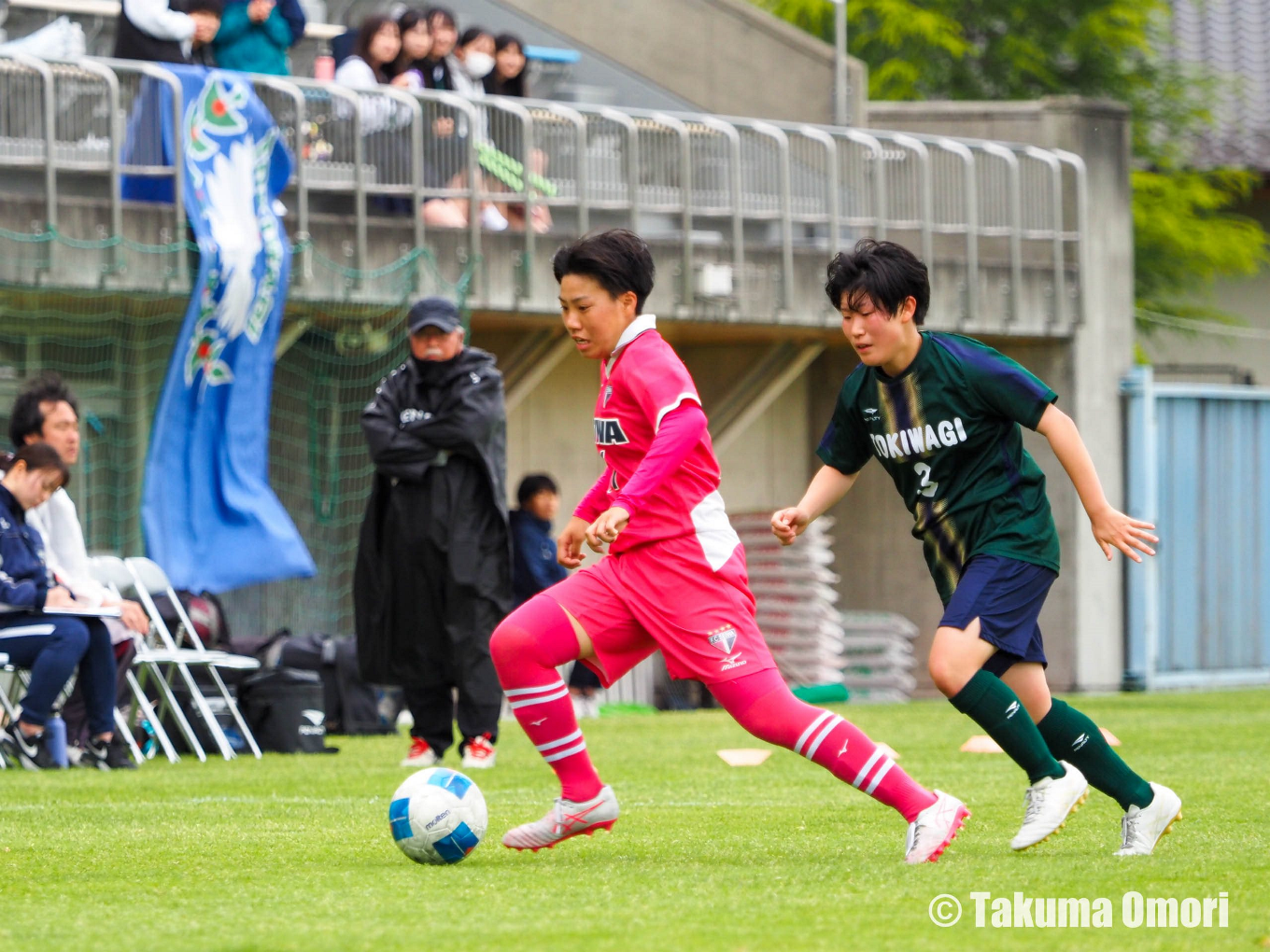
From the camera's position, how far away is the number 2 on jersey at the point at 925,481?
6.27 m

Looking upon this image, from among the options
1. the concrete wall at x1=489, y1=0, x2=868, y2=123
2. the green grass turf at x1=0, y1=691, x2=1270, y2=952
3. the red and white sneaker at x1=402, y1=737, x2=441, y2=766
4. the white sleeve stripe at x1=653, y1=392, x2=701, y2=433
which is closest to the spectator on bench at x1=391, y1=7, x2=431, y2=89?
the concrete wall at x1=489, y1=0, x2=868, y2=123

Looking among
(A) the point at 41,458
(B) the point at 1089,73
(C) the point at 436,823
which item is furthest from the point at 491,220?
(B) the point at 1089,73

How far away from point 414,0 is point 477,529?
945cm

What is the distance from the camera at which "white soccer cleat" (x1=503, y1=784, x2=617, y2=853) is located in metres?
6.25

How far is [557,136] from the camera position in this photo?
16594 mm

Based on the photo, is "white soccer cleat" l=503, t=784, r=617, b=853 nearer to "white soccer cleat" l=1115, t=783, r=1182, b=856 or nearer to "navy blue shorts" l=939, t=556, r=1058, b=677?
"navy blue shorts" l=939, t=556, r=1058, b=677

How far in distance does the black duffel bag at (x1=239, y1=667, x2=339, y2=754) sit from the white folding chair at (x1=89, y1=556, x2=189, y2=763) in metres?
0.40

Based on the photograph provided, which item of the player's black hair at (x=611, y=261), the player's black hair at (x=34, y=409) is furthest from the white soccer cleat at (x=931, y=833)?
the player's black hair at (x=34, y=409)

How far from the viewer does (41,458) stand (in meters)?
10.8

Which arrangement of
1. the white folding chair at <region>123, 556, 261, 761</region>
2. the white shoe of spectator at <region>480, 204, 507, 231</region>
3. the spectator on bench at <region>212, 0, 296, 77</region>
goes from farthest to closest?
the white shoe of spectator at <region>480, 204, 507, 231</region>
the spectator on bench at <region>212, 0, 296, 77</region>
the white folding chair at <region>123, 556, 261, 761</region>

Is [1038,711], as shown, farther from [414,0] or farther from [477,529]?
[414,0]

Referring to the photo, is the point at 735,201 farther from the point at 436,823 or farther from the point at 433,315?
the point at 436,823

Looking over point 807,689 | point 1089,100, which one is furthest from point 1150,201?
point 807,689

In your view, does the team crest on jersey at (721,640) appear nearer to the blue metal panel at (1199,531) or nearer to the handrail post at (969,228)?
the handrail post at (969,228)
